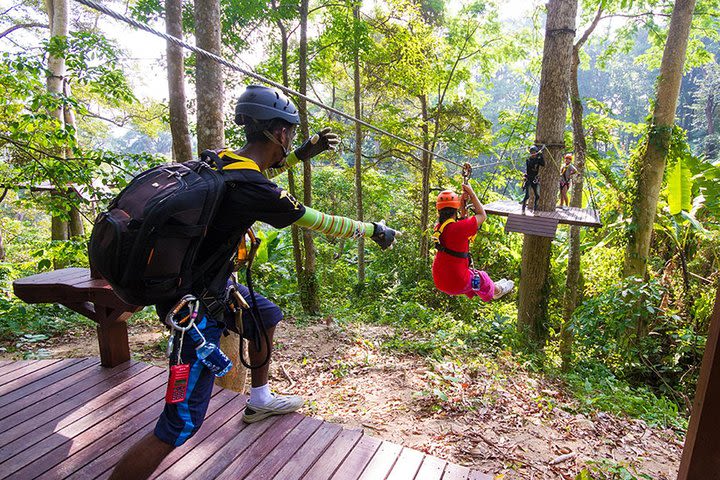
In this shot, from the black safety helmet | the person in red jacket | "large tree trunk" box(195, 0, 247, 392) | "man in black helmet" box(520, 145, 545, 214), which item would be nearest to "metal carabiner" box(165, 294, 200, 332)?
the black safety helmet

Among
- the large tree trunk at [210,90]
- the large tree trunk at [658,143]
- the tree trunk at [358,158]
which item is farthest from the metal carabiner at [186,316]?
the large tree trunk at [658,143]

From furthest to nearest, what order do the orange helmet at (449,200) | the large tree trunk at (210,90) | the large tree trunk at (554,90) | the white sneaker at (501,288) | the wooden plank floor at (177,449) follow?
1. the large tree trunk at (554,90)
2. the white sneaker at (501,288)
3. the orange helmet at (449,200)
4. the large tree trunk at (210,90)
5. the wooden plank floor at (177,449)

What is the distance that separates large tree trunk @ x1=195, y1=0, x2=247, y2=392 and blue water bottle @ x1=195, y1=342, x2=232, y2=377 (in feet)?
6.53

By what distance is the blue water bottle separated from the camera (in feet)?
6.63

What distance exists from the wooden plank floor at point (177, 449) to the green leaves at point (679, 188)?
25.0ft

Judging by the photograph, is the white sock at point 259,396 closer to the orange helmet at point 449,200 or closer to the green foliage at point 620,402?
the orange helmet at point 449,200

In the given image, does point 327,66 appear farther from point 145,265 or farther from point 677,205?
point 145,265

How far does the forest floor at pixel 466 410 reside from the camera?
3.42m

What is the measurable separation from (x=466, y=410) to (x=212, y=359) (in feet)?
9.90

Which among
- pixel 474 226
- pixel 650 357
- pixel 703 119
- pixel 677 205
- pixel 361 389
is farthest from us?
pixel 703 119

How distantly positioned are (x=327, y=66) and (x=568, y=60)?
18.4ft

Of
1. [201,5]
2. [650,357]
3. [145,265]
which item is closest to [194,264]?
[145,265]

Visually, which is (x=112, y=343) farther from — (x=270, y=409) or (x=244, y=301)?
(x=244, y=301)

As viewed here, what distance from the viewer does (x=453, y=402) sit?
424cm
